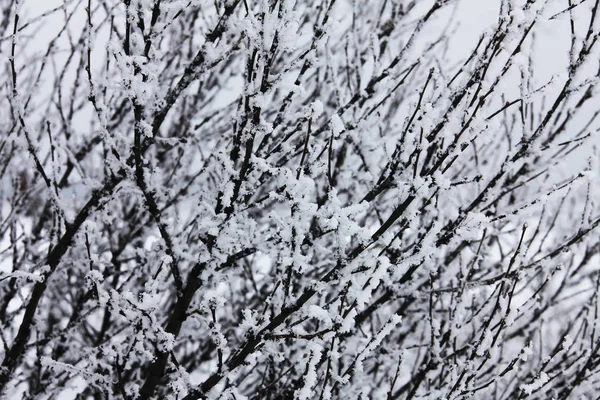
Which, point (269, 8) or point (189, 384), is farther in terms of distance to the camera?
point (189, 384)

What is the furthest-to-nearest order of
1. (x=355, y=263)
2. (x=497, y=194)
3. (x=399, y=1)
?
(x=399, y=1), (x=497, y=194), (x=355, y=263)

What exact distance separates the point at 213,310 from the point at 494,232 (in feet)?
6.54

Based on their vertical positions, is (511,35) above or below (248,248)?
above

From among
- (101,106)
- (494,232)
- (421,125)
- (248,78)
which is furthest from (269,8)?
(494,232)

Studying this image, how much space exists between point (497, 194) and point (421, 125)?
0.94 meters

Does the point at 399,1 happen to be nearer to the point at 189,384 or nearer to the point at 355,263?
the point at 355,263

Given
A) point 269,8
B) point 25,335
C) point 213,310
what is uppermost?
point 269,8

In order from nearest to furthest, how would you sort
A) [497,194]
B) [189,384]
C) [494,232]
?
[189,384] < [497,194] < [494,232]

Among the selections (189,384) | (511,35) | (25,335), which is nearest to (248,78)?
(511,35)

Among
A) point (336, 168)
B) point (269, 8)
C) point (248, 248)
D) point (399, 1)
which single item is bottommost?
point (248, 248)

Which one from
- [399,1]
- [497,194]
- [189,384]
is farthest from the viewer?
[399,1]

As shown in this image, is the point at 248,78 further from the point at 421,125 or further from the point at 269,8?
the point at 421,125

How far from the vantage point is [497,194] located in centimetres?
252

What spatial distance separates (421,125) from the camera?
1.81 metres
